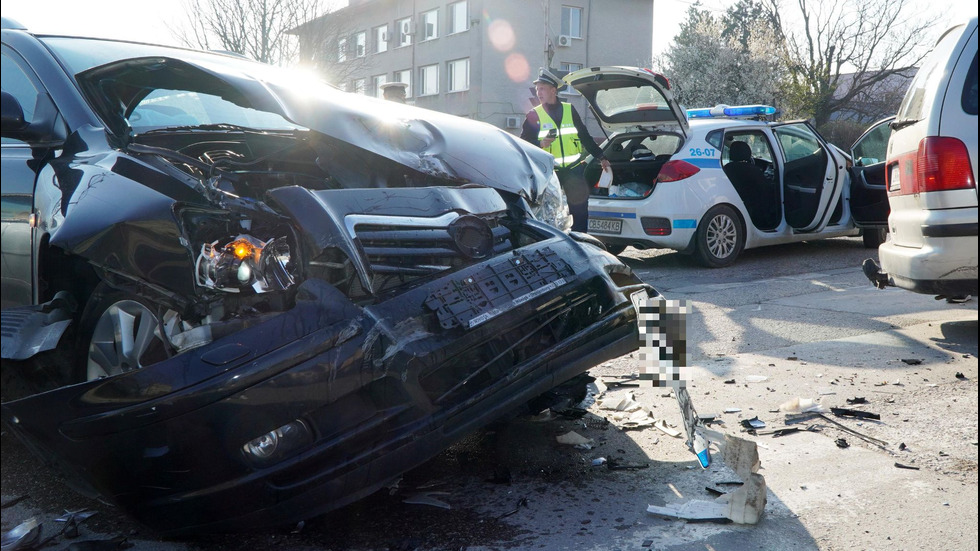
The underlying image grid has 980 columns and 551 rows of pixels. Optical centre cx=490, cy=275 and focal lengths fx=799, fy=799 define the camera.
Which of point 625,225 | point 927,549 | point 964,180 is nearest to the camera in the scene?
point 927,549

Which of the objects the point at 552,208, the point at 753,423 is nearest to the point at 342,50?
the point at 552,208

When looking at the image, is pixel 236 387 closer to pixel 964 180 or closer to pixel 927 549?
pixel 927 549

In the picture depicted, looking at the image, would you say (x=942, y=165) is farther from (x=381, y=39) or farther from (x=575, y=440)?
(x=381, y=39)

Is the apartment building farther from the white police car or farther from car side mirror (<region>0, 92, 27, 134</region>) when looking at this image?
car side mirror (<region>0, 92, 27, 134</region>)

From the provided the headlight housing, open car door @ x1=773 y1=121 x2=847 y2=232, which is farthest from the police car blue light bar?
the headlight housing

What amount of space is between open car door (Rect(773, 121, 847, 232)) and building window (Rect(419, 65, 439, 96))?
2792 cm

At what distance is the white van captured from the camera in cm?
409

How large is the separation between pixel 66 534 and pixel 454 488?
1.30 meters

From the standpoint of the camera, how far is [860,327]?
208 inches

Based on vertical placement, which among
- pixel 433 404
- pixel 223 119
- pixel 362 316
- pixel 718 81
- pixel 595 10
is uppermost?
pixel 595 10

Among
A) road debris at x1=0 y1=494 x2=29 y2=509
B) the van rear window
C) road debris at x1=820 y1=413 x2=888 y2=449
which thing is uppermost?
the van rear window

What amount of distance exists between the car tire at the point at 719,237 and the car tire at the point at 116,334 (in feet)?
20.7

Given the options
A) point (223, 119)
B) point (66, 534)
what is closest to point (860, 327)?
point (223, 119)

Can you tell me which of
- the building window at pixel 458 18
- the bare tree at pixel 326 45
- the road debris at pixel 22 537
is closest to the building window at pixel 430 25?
the building window at pixel 458 18
